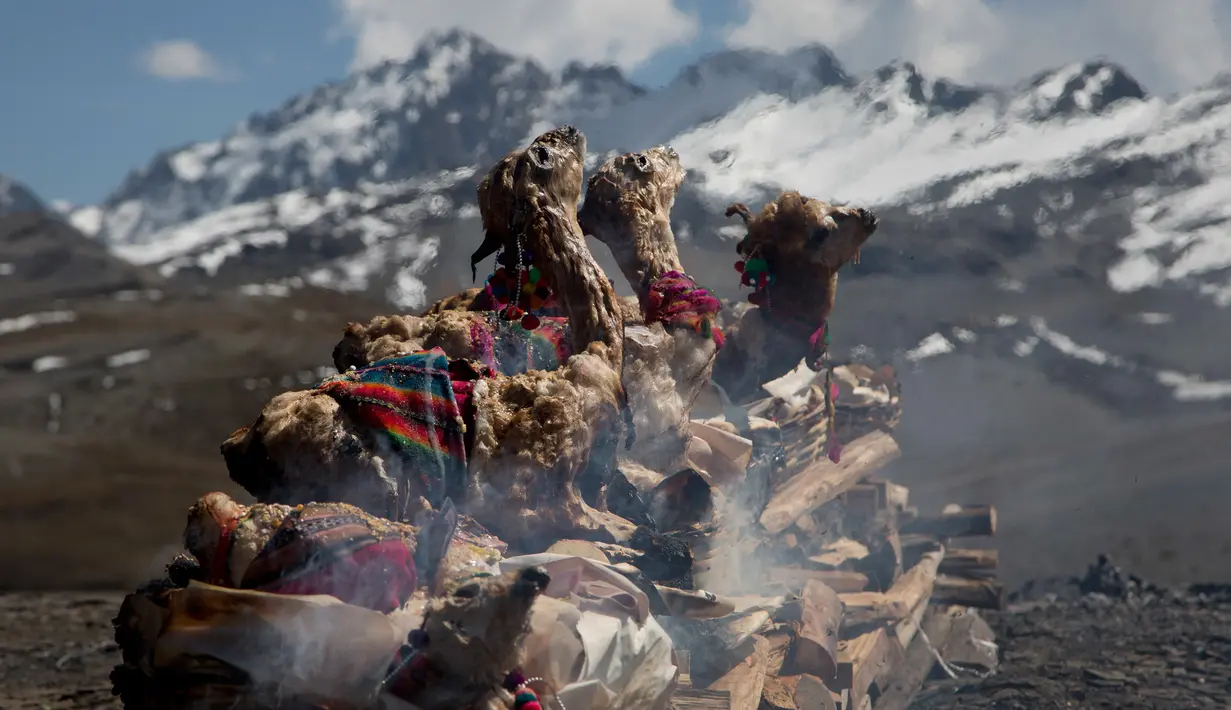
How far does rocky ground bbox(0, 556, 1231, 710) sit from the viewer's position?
5.98m

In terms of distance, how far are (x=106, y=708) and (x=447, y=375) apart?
3774 millimetres

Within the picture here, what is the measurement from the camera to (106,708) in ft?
18.7

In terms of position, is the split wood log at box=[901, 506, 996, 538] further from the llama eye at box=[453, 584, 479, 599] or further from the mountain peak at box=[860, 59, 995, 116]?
the llama eye at box=[453, 584, 479, 599]

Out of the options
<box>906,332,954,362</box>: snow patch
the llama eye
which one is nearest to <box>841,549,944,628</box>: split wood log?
the llama eye

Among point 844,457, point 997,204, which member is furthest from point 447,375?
point 997,204

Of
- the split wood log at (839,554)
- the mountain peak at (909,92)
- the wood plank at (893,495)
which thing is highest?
the mountain peak at (909,92)

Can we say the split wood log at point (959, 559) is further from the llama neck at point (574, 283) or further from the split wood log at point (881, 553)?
the llama neck at point (574, 283)

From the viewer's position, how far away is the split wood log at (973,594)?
799 centimetres

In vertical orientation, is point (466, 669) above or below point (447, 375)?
below

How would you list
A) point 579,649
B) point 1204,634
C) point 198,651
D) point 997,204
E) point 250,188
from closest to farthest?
point 198,651, point 579,649, point 1204,634, point 997,204, point 250,188

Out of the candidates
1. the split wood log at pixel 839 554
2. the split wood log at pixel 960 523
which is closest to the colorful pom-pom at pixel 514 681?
the split wood log at pixel 839 554

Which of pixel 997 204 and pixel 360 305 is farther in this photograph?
pixel 360 305

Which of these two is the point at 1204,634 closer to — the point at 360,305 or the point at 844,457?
the point at 844,457

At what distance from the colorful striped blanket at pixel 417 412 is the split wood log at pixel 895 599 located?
11.5 ft
